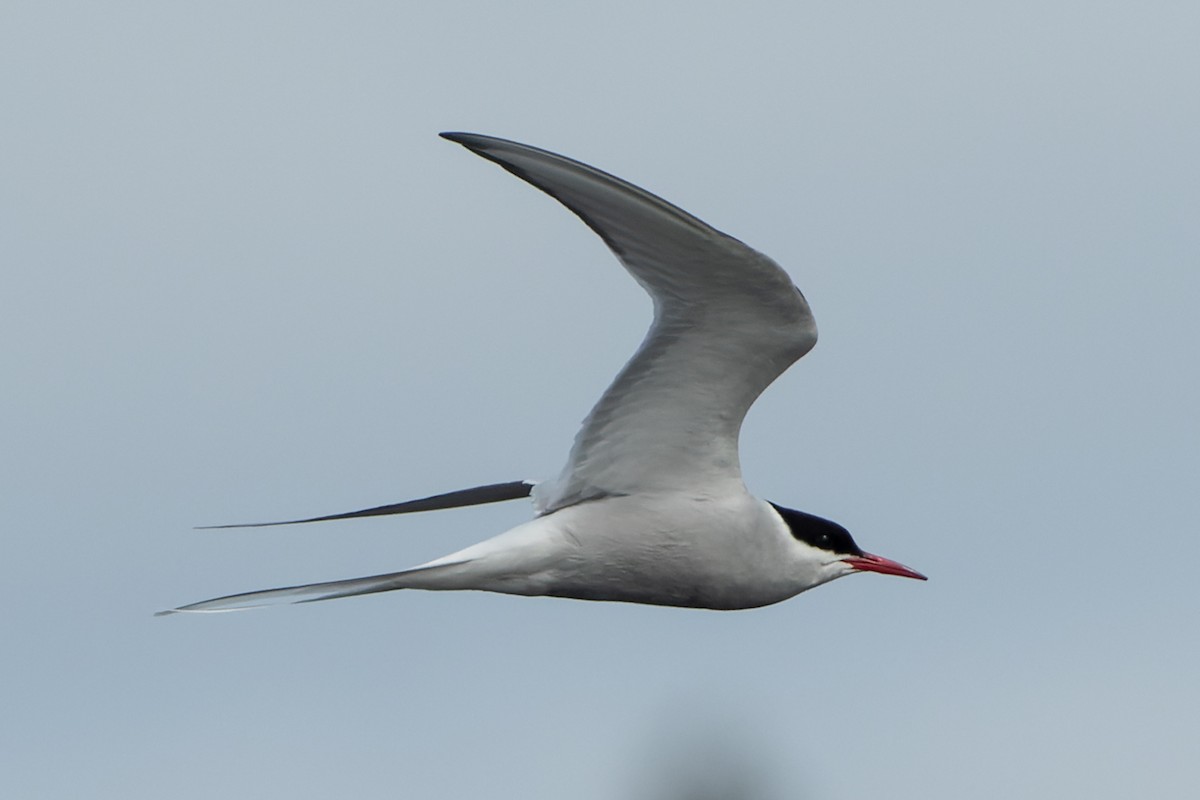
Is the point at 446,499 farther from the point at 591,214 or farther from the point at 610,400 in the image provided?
→ the point at 591,214

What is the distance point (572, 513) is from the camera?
297 inches

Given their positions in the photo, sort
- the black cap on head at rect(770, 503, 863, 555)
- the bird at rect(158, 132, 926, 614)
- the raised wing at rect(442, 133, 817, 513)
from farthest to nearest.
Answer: the black cap on head at rect(770, 503, 863, 555)
the bird at rect(158, 132, 926, 614)
the raised wing at rect(442, 133, 817, 513)

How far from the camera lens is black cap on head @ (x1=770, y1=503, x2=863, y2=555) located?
25.8ft

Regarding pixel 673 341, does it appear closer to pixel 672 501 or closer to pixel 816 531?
pixel 672 501

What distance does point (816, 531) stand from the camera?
792 centimetres

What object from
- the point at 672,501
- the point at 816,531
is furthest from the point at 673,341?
the point at 816,531

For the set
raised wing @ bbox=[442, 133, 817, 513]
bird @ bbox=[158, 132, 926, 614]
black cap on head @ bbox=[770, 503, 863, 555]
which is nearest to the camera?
raised wing @ bbox=[442, 133, 817, 513]

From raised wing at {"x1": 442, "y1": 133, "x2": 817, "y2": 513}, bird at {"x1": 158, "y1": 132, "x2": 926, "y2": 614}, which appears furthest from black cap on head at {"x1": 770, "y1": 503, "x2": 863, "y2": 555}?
raised wing at {"x1": 442, "y1": 133, "x2": 817, "y2": 513}

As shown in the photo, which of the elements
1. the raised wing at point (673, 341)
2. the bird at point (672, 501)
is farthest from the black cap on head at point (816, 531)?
the raised wing at point (673, 341)

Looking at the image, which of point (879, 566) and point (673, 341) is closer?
point (673, 341)

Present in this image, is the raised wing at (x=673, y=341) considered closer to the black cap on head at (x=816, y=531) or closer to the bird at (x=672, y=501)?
the bird at (x=672, y=501)

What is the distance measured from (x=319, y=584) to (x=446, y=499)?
5.24 feet

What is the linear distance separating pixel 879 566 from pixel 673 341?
200 cm

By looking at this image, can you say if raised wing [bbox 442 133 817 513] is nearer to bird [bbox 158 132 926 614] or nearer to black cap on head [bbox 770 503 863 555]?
bird [bbox 158 132 926 614]
